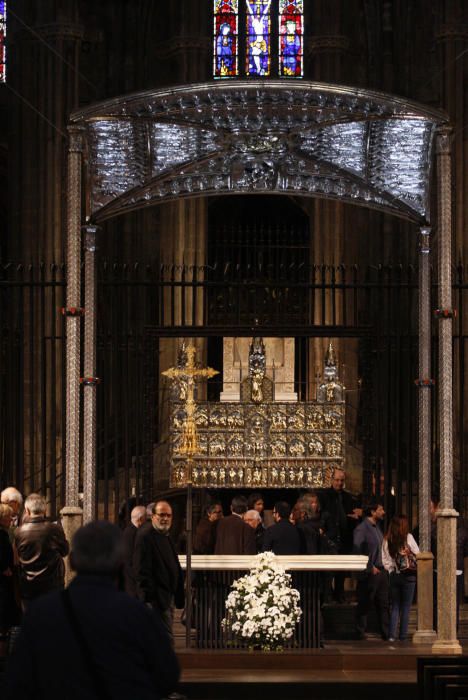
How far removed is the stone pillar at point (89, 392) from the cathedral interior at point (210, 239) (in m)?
4.39

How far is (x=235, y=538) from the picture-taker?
575 inches

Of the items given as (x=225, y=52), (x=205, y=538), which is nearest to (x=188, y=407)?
(x=205, y=538)

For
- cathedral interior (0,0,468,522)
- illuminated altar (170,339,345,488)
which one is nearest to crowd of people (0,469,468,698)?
illuminated altar (170,339,345,488)

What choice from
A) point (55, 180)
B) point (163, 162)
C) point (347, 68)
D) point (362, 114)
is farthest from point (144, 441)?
point (347, 68)

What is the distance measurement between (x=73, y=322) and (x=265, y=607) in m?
2.84

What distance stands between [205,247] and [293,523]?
10633mm

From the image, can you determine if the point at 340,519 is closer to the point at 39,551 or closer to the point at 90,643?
the point at 39,551

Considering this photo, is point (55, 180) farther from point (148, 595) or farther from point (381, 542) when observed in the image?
point (148, 595)

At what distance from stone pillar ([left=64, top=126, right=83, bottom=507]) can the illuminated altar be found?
570 cm

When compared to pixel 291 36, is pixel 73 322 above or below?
below

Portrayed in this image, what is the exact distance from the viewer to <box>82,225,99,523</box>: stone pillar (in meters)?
12.1

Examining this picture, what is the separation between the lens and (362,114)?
40.4ft

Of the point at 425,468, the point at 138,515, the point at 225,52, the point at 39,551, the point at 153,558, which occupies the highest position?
the point at 225,52

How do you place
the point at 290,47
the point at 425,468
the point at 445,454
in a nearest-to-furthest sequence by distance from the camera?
the point at 445,454
the point at 425,468
the point at 290,47
